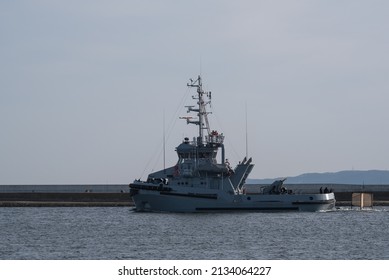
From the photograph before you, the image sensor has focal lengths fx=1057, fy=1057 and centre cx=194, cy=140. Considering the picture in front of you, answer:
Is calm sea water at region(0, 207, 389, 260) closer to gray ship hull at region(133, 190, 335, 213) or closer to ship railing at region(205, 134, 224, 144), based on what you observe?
gray ship hull at region(133, 190, 335, 213)

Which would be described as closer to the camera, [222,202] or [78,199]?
[222,202]

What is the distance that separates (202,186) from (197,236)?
23.8m

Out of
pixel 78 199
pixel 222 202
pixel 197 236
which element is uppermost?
pixel 78 199

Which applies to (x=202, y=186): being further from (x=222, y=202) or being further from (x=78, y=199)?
(x=78, y=199)

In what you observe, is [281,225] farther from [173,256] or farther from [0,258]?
[0,258]

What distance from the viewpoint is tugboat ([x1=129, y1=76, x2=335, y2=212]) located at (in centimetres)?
8362

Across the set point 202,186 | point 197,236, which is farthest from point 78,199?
point 197,236

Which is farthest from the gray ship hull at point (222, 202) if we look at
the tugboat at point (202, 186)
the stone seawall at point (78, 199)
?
the stone seawall at point (78, 199)

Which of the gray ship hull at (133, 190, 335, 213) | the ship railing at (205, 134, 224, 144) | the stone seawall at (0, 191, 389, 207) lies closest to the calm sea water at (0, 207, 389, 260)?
the gray ship hull at (133, 190, 335, 213)

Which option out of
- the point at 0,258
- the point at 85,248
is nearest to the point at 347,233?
the point at 85,248

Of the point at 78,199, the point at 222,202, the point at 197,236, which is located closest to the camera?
the point at 197,236

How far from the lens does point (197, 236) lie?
60500mm

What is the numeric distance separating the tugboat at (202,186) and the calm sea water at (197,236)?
67.6 inches
